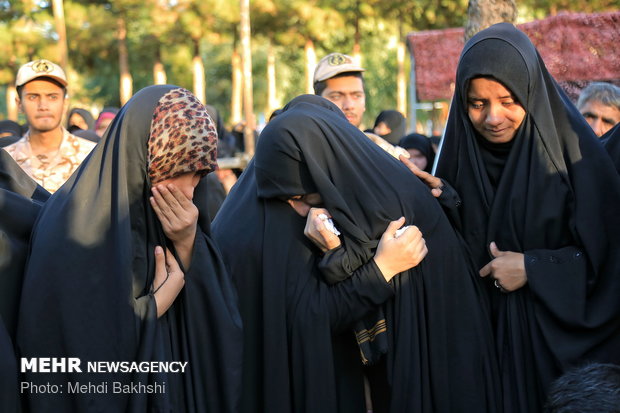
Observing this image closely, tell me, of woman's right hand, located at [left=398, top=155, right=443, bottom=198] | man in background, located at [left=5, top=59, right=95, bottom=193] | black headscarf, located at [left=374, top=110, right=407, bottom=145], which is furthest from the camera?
black headscarf, located at [left=374, top=110, right=407, bottom=145]

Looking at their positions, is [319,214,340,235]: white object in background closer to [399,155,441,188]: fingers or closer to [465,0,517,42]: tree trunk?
[399,155,441,188]: fingers

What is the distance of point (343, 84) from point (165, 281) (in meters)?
2.91

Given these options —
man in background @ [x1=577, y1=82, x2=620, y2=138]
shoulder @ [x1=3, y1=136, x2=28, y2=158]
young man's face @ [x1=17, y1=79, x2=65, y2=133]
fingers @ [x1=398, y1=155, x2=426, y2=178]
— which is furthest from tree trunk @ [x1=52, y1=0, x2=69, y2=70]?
fingers @ [x1=398, y1=155, x2=426, y2=178]

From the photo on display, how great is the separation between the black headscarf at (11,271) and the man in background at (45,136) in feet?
7.78

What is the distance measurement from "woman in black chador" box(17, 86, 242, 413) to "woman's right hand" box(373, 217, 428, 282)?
51 cm

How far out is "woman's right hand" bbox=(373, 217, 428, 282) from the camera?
2432mm

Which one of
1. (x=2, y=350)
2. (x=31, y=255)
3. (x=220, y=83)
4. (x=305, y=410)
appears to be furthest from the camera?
(x=220, y=83)

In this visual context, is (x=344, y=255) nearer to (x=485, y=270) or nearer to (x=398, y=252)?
(x=398, y=252)

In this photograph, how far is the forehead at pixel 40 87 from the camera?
5.15 metres

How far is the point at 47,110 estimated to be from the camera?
195 inches

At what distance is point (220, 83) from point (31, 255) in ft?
109

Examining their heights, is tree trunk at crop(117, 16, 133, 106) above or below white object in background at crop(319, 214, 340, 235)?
above

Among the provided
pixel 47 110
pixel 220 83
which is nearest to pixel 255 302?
pixel 47 110

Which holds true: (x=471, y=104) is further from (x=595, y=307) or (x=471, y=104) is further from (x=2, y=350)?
(x=2, y=350)
